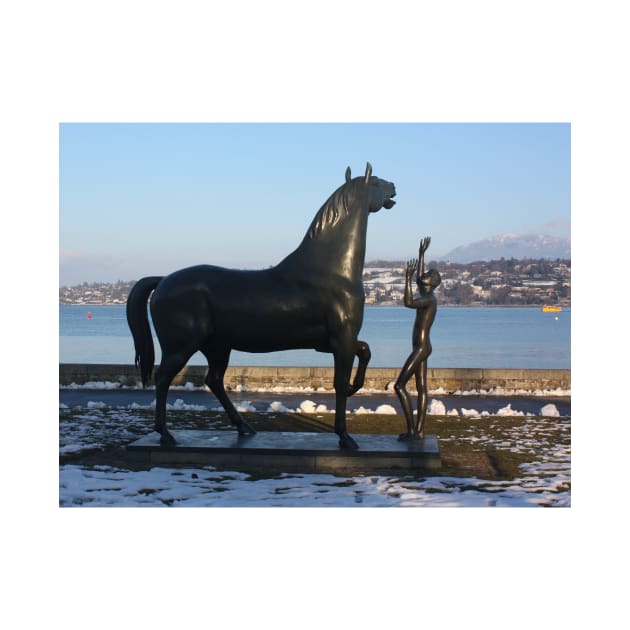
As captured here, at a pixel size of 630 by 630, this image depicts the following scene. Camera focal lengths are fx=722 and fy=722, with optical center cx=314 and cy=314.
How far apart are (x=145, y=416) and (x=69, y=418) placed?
108 cm

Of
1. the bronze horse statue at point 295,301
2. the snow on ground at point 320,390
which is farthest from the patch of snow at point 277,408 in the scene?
the bronze horse statue at point 295,301

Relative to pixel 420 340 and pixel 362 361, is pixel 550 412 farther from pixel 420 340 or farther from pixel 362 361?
pixel 362 361

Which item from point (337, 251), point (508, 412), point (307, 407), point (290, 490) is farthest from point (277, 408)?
point (290, 490)

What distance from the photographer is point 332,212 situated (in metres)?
7.74

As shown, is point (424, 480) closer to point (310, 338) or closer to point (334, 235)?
point (310, 338)

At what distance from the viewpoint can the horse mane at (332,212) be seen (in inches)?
304

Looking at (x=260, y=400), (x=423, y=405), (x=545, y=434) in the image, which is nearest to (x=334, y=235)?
(x=423, y=405)

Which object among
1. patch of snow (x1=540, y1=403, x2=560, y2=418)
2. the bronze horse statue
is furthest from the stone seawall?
the bronze horse statue

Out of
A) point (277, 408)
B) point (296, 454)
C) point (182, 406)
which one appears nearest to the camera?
point (296, 454)

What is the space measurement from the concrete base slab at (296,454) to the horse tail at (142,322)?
82 cm

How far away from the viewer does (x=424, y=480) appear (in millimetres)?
6852

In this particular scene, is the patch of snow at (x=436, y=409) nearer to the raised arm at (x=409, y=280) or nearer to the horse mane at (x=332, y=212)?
the raised arm at (x=409, y=280)

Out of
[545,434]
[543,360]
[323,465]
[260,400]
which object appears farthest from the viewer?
[543,360]

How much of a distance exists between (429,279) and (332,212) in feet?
4.30
